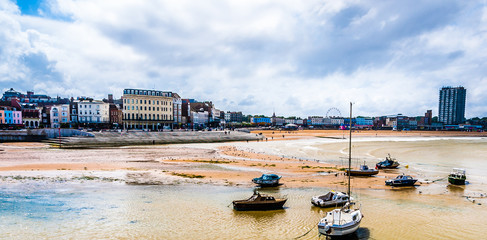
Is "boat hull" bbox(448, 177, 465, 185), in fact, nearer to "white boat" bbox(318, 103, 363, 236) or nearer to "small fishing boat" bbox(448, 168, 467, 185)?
"small fishing boat" bbox(448, 168, 467, 185)

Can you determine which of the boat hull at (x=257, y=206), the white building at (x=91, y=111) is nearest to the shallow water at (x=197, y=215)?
the boat hull at (x=257, y=206)

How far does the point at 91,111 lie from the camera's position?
9525 centimetres

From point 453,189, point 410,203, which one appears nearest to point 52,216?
point 410,203

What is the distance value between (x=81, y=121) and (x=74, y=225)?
3649 inches

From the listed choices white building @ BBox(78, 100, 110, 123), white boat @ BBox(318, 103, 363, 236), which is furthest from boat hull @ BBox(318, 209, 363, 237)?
white building @ BBox(78, 100, 110, 123)

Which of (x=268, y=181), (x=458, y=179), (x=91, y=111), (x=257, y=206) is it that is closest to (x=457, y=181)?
(x=458, y=179)

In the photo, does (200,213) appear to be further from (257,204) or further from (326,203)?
(326,203)

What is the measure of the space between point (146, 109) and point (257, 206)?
86.1m

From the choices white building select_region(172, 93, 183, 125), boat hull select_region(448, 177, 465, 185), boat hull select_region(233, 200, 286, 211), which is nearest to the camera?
boat hull select_region(233, 200, 286, 211)

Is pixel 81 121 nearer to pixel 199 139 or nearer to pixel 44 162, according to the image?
pixel 199 139

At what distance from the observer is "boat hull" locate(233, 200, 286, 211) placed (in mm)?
19159

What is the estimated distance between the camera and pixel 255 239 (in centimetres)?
1488

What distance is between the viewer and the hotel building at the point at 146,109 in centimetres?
9269

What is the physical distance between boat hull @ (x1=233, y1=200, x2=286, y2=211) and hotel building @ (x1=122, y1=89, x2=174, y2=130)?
83.4 meters
